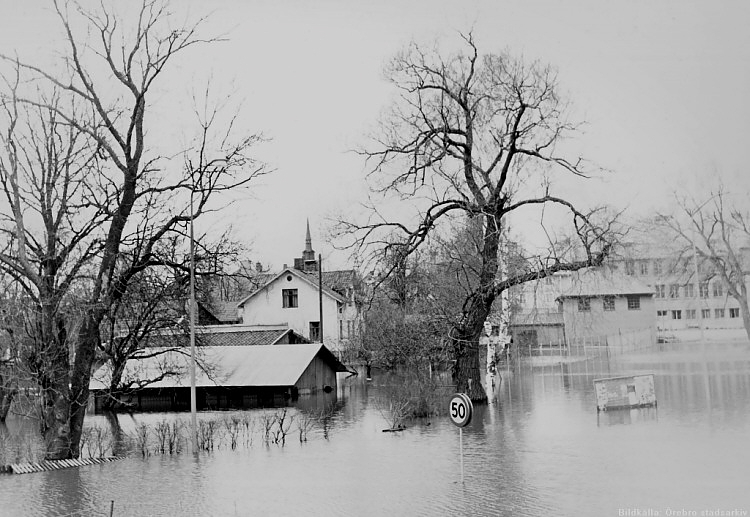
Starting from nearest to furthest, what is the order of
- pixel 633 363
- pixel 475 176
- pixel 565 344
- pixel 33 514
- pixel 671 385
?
pixel 33 514, pixel 475 176, pixel 671 385, pixel 633 363, pixel 565 344

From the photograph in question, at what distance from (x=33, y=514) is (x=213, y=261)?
35.5ft

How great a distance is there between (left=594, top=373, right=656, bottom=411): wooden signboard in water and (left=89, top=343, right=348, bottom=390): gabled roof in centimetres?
1737

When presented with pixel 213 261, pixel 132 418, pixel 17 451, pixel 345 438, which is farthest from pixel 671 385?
pixel 17 451

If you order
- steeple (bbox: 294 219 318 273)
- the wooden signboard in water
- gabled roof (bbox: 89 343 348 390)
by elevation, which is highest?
steeple (bbox: 294 219 318 273)

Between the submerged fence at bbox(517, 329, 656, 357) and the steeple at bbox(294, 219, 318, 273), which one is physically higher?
the steeple at bbox(294, 219, 318, 273)

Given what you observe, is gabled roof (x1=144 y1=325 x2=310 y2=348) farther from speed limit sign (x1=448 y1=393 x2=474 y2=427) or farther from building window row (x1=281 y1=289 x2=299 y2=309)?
speed limit sign (x1=448 y1=393 x2=474 y2=427)

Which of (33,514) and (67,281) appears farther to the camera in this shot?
(67,281)

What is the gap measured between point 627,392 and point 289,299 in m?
43.4

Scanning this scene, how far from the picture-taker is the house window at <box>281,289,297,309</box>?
69.2 m

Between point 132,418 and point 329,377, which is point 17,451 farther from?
point 329,377

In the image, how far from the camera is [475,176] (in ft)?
110

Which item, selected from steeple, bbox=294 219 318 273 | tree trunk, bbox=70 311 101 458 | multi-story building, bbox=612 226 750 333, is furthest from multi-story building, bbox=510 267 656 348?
tree trunk, bbox=70 311 101 458

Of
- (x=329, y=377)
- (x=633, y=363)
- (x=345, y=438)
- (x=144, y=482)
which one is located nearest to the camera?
(x=144, y=482)

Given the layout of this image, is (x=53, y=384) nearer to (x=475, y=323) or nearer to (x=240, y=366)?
(x=475, y=323)
